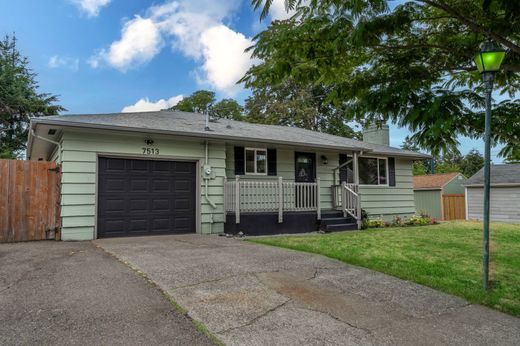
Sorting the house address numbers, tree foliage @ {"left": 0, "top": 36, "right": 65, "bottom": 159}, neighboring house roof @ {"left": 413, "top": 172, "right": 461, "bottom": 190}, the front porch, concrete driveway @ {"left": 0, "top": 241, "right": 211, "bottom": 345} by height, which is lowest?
concrete driveway @ {"left": 0, "top": 241, "right": 211, "bottom": 345}

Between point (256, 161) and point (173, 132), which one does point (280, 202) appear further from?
point (173, 132)

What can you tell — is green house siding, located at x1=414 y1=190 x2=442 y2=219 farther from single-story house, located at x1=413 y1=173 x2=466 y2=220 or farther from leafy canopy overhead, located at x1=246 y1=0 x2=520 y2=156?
leafy canopy overhead, located at x1=246 y1=0 x2=520 y2=156

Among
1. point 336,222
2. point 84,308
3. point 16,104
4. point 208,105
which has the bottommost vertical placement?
point 84,308

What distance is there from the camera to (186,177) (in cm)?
930

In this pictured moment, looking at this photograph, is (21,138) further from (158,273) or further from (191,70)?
(158,273)

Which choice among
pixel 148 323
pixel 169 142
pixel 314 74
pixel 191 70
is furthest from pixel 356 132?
pixel 148 323

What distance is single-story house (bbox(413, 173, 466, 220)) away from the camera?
2145cm

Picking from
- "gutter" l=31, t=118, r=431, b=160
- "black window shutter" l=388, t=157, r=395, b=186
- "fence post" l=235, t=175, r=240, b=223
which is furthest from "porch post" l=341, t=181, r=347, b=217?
"fence post" l=235, t=175, r=240, b=223

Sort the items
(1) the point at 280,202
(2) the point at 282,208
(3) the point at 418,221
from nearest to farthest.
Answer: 1. (1) the point at 280,202
2. (2) the point at 282,208
3. (3) the point at 418,221

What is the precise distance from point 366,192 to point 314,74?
9493 mm

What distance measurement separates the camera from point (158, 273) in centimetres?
456

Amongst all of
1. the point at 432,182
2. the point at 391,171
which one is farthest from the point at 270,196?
the point at 432,182

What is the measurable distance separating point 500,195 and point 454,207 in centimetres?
302

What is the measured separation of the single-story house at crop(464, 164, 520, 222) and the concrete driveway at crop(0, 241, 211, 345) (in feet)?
65.7
